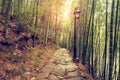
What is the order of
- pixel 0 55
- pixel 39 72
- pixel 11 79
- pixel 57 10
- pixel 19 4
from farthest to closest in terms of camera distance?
pixel 57 10, pixel 19 4, pixel 39 72, pixel 0 55, pixel 11 79

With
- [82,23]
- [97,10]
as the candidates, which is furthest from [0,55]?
[97,10]

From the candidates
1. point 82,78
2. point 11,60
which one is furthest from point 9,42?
point 82,78

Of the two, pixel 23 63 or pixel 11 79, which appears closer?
pixel 11 79

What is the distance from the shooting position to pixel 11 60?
28.9 feet

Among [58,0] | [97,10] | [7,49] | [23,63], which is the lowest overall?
[23,63]

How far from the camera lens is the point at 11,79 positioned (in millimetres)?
7469

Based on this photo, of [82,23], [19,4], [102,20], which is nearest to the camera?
[19,4]

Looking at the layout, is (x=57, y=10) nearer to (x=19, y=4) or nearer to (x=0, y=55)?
(x=19, y=4)

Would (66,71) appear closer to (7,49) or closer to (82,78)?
(82,78)

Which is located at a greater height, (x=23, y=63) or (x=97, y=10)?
(x=97, y=10)

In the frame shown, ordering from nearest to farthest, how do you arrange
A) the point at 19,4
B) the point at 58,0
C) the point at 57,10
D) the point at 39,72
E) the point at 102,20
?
1. the point at 39,72
2. the point at 19,4
3. the point at 102,20
4. the point at 58,0
5. the point at 57,10

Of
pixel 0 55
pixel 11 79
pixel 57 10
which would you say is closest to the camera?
pixel 11 79

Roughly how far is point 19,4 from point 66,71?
638 centimetres

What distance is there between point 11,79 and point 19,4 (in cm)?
780
